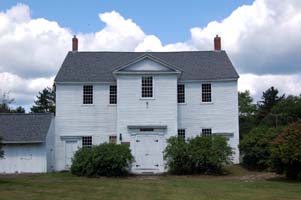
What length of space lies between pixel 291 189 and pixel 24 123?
20.8m

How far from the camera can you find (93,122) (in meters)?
36.3

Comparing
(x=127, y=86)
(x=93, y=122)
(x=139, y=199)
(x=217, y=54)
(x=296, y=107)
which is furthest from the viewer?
(x=296, y=107)

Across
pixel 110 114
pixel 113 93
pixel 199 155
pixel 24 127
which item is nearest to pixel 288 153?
pixel 199 155

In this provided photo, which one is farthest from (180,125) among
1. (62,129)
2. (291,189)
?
(291,189)

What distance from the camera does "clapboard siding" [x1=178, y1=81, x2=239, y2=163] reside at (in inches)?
1443

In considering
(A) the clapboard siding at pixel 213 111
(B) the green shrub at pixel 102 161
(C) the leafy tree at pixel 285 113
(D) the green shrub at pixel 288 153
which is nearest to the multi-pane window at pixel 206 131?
(A) the clapboard siding at pixel 213 111

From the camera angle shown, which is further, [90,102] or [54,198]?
[90,102]

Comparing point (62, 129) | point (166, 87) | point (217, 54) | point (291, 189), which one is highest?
point (217, 54)

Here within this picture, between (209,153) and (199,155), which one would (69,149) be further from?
(209,153)

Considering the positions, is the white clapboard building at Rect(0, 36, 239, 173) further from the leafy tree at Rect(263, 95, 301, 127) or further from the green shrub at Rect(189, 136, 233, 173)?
the leafy tree at Rect(263, 95, 301, 127)

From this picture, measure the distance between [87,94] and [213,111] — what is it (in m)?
9.28

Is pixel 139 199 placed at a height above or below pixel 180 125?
Answer: below

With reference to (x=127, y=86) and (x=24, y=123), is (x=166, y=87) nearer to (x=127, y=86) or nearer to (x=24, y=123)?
(x=127, y=86)

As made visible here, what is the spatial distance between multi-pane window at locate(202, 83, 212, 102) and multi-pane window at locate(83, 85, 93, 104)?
8.22 m
